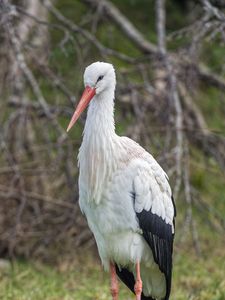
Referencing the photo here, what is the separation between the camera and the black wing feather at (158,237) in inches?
200

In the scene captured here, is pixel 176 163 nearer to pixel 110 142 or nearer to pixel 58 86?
pixel 58 86

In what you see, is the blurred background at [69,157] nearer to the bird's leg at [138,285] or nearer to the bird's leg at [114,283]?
the bird's leg at [114,283]

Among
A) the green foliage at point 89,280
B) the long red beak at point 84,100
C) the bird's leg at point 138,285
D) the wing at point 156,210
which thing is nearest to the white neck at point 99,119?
the long red beak at point 84,100

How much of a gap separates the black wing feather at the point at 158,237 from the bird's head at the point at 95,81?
2.44 ft

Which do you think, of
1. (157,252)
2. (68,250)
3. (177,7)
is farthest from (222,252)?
(177,7)

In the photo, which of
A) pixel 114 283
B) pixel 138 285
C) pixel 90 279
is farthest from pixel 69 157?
pixel 138 285

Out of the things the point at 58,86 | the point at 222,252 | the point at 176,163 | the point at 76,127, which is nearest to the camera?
the point at 176,163

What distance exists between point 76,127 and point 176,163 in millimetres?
2915

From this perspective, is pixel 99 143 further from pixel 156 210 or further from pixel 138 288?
pixel 138 288

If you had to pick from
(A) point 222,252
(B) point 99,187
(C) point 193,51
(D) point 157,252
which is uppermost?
(C) point 193,51

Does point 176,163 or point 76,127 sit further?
point 76,127

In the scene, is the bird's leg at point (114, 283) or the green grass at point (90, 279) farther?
the green grass at point (90, 279)

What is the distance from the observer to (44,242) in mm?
7570

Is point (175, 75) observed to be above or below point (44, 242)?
above
